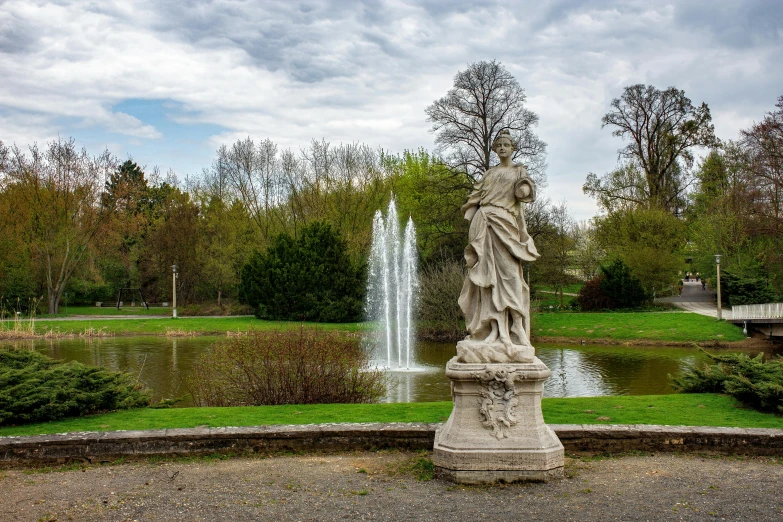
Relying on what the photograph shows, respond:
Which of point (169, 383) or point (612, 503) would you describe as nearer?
point (612, 503)

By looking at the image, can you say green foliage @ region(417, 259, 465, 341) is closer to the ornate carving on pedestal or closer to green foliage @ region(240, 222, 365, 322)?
green foliage @ region(240, 222, 365, 322)

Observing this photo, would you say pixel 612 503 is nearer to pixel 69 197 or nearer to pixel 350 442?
pixel 350 442

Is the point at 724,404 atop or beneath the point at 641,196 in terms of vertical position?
beneath

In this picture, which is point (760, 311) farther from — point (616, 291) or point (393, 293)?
point (393, 293)

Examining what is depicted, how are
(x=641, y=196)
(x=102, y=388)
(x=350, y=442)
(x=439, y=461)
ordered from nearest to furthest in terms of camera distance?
(x=439, y=461), (x=350, y=442), (x=102, y=388), (x=641, y=196)

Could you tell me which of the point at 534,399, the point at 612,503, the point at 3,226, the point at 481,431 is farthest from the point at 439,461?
the point at 3,226

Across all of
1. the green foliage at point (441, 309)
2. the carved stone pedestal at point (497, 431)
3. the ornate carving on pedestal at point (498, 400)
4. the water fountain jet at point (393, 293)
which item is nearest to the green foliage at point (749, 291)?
the green foliage at point (441, 309)

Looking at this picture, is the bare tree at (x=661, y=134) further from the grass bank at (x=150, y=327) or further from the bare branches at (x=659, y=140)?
the grass bank at (x=150, y=327)

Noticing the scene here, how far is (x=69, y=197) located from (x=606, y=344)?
2942 cm

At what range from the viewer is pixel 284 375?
1066 centimetres

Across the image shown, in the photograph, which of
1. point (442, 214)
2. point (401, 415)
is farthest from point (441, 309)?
point (401, 415)

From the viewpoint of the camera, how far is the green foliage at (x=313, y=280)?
3344cm

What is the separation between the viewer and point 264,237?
140 ft

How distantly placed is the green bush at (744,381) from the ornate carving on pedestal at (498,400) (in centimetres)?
411
